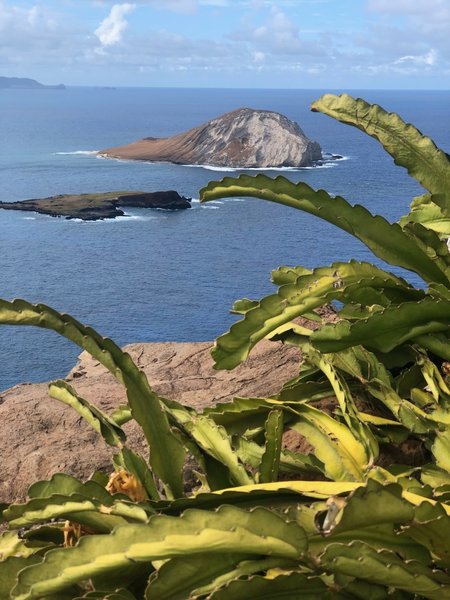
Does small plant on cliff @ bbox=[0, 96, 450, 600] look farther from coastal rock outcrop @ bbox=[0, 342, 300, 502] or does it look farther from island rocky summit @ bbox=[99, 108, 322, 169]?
island rocky summit @ bbox=[99, 108, 322, 169]

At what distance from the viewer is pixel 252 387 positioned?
3.70 meters

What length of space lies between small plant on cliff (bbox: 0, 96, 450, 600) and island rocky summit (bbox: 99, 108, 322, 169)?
82181 mm

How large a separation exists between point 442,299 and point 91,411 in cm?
118

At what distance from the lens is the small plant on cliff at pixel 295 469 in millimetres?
1514

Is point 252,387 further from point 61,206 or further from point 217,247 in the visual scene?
point 61,206

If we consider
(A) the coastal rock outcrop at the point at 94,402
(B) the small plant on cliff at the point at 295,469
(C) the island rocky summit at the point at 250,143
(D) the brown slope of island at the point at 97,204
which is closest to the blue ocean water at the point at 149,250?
(D) the brown slope of island at the point at 97,204

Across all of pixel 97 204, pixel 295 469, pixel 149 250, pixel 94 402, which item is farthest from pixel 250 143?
pixel 295 469

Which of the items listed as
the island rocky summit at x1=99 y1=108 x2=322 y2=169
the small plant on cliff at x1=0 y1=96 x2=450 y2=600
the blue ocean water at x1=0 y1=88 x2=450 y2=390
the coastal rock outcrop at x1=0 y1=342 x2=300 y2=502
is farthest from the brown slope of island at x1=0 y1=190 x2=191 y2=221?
the small plant on cliff at x1=0 y1=96 x2=450 y2=600

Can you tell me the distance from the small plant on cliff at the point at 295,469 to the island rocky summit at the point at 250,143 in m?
82.2

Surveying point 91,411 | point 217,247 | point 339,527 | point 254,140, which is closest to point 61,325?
point 91,411

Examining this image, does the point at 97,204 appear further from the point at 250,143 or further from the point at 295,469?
the point at 295,469

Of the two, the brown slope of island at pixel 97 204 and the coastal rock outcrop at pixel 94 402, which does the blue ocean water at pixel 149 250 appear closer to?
the brown slope of island at pixel 97 204

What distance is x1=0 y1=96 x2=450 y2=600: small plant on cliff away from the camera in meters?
1.51

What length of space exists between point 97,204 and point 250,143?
24.7m
